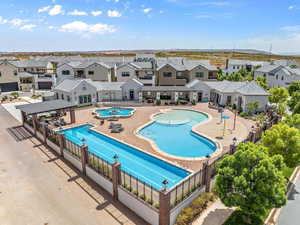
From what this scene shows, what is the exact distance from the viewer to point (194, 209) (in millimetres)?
11930

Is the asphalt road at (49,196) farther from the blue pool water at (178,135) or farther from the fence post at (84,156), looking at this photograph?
the blue pool water at (178,135)

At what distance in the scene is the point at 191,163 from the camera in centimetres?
1778

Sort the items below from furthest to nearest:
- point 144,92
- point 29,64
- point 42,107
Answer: point 29,64, point 144,92, point 42,107

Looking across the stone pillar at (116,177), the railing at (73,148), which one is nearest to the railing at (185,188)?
the stone pillar at (116,177)

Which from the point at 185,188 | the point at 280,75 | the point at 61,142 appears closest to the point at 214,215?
the point at 185,188

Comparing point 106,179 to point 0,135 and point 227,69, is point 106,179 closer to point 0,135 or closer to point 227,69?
point 0,135

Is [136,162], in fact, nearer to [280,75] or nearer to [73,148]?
[73,148]

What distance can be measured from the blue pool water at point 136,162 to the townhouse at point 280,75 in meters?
49.4

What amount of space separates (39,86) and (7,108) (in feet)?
66.6

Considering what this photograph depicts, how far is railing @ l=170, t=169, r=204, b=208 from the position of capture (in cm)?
1140

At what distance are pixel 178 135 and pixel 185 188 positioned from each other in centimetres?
1343

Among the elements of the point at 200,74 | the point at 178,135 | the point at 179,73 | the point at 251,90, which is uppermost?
the point at 179,73

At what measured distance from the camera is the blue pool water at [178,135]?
21.2 metres

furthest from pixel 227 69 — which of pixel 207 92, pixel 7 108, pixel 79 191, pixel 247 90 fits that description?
pixel 79 191
